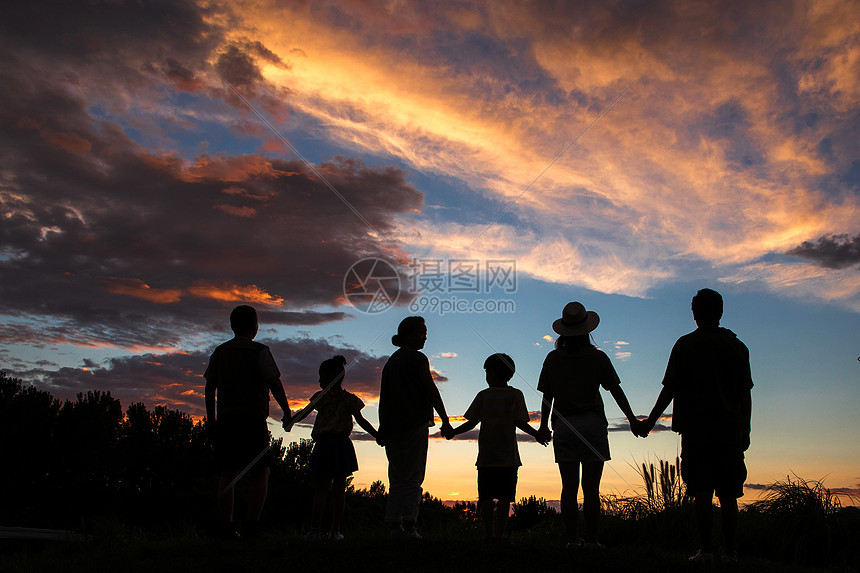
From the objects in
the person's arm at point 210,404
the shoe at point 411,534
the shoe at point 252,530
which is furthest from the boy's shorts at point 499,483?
the person's arm at point 210,404

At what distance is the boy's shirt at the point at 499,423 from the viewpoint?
659 centimetres

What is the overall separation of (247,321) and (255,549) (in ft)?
7.78

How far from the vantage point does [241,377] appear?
22.1 feet

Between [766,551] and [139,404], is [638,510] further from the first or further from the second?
[139,404]

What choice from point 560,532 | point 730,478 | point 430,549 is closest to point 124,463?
point 560,532

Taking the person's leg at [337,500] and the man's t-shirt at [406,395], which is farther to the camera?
the person's leg at [337,500]

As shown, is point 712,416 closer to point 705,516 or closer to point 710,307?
point 705,516

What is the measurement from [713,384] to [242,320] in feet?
16.0

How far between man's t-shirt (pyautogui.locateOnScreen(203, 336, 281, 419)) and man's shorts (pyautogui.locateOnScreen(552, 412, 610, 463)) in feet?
10.3

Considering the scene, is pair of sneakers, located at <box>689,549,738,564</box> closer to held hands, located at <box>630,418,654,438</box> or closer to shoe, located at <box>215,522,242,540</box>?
held hands, located at <box>630,418,654,438</box>

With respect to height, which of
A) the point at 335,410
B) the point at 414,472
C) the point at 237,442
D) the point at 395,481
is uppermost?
the point at 335,410

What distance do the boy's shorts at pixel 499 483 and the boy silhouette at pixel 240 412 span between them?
2.25 meters

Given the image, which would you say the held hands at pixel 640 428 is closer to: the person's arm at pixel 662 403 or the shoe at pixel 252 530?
the person's arm at pixel 662 403

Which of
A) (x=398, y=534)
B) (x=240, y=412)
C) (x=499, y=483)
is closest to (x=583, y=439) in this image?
(x=499, y=483)
